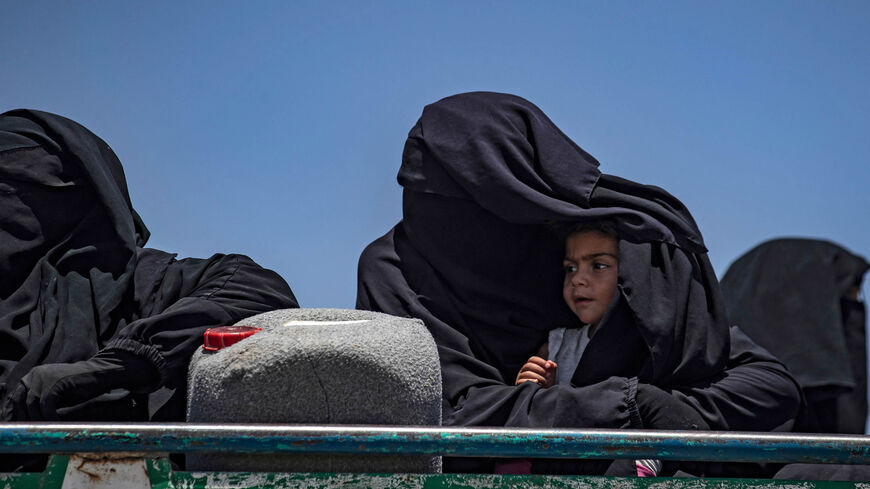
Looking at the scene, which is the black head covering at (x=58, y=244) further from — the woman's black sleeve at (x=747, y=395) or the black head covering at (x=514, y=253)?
the woman's black sleeve at (x=747, y=395)

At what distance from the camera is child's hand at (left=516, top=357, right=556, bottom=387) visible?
283 centimetres

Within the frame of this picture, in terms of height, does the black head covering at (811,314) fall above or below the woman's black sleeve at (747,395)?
below

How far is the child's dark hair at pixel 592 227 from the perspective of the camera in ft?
9.56

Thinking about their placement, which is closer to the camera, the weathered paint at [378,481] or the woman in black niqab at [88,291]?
the weathered paint at [378,481]

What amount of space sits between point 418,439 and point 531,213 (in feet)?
4.00

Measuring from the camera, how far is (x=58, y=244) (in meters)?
3.40

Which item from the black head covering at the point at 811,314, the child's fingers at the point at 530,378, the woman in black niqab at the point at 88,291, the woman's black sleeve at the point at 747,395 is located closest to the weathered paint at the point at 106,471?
the woman in black niqab at the point at 88,291

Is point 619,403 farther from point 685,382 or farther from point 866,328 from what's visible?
point 866,328

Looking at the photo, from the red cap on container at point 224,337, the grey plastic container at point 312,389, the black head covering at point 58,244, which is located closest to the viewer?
the grey plastic container at point 312,389

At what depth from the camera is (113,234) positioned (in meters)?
3.43

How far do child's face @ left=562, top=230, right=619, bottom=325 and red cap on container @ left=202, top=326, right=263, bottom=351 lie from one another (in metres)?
1.08

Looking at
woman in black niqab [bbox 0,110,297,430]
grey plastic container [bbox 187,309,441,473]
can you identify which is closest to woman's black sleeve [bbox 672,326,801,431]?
grey plastic container [bbox 187,309,441,473]

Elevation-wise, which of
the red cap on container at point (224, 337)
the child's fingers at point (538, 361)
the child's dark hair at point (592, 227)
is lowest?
the child's fingers at point (538, 361)

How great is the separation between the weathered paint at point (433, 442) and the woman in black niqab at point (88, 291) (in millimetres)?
1006
